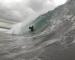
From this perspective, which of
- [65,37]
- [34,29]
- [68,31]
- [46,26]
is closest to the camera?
[65,37]

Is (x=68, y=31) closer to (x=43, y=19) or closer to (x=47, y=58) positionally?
(x=47, y=58)

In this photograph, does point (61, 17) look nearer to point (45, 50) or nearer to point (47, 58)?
point (45, 50)

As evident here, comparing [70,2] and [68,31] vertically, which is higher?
[70,2]

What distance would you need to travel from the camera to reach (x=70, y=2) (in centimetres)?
1069

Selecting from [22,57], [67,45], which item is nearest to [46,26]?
[67,45]

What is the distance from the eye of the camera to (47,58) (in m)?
5.09

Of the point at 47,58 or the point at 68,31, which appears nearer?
the point at 47,58

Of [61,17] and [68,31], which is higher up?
[61,17]

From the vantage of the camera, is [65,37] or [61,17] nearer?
[65,37]

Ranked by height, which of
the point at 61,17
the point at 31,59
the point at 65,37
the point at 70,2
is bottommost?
the point at 31,59

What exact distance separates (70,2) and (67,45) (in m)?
5.14

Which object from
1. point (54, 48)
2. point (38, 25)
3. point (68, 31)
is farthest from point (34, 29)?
point (54, 48)

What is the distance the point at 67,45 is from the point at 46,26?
15.2 feet

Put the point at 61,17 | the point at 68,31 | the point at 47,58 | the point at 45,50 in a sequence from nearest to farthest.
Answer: the point at 47,58, the point at 45,50, the point at 68,31, the point at 61,17
